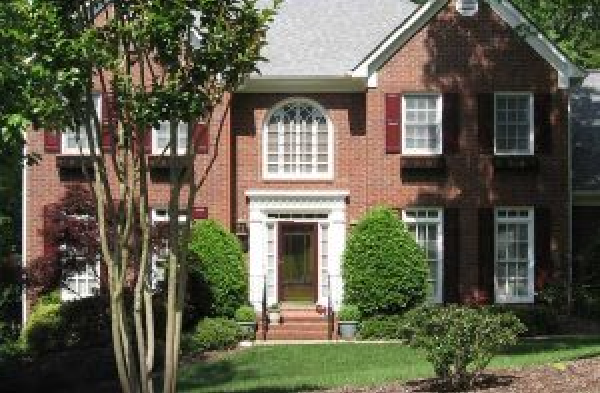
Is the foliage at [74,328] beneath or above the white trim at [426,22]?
beneath

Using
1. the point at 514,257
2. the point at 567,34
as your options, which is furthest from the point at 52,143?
the point at 567,34

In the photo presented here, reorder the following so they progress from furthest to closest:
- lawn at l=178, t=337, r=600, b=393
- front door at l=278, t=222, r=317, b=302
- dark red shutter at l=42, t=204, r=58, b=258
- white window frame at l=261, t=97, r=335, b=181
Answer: front door at l=278, t=222, r=317, b=302 < white window frame at l=261, t=97, r=335, b=181 < dark red shutter at l=42, t=204, r=58, b=258 < lawn at l=178, t=337, r=600, b=393

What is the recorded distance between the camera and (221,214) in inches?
1006

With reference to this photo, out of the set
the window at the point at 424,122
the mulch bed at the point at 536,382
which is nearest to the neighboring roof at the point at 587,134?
the window at the point at 424,122

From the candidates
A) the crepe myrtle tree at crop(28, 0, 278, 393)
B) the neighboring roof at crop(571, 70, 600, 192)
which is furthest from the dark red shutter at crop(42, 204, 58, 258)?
the neighboring roof at crop(571, 70, 600, 192)

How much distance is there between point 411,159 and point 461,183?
1.32 meters

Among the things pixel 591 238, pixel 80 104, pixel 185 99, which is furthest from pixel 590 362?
pixel 591 238

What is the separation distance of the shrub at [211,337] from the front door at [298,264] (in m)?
3.45

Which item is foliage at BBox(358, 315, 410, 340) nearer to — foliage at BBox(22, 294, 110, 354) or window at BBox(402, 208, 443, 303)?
window at BBox(402, 208, 443, 303)

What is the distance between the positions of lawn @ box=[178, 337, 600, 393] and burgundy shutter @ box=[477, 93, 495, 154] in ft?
17.9

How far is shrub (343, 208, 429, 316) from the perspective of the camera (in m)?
24.3

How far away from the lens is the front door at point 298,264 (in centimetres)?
2664

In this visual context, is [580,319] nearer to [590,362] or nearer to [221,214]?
[221,214]

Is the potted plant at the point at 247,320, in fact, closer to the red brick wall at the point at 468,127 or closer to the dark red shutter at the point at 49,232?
the red brick wall at the point at 468,127
